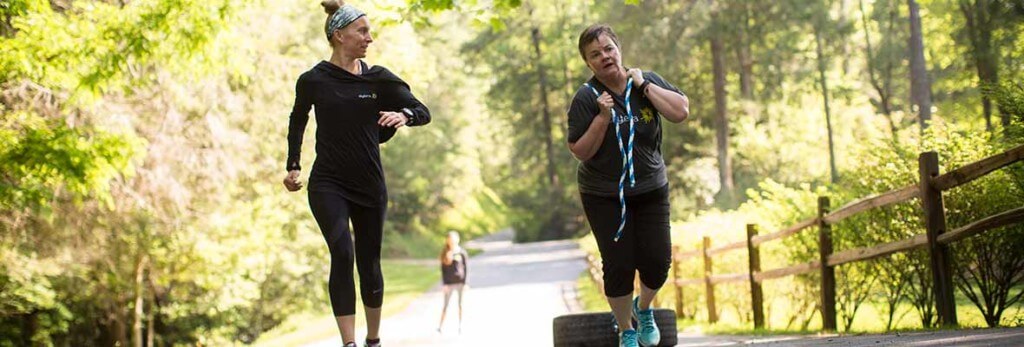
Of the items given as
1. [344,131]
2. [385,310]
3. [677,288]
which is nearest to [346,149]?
[344,131]

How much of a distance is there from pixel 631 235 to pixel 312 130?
21272mm

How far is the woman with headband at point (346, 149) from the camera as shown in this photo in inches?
242

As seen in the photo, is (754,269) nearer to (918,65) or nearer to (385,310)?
(385,310)

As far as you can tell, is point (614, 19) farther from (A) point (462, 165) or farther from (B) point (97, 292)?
(A) point (462, 165)

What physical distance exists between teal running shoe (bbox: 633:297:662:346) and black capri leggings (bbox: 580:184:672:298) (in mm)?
333

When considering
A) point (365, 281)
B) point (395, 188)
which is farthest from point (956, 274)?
point (395, 188)

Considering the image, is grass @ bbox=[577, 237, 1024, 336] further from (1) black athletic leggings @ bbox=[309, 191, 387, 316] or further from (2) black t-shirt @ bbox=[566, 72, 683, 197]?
(1) black athletic leggings @ bbox=[309, 191, 387, 316]

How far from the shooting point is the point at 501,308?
2438 centimetres

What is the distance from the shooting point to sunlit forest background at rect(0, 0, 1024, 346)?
11641mm

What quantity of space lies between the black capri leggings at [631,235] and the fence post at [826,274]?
5.31 meters

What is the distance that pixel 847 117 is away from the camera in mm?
45562

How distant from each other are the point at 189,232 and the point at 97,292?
3.44m

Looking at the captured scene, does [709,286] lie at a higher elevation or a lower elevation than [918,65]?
lower

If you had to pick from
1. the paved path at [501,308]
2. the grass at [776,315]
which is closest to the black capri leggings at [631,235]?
the grass at [776,315]
